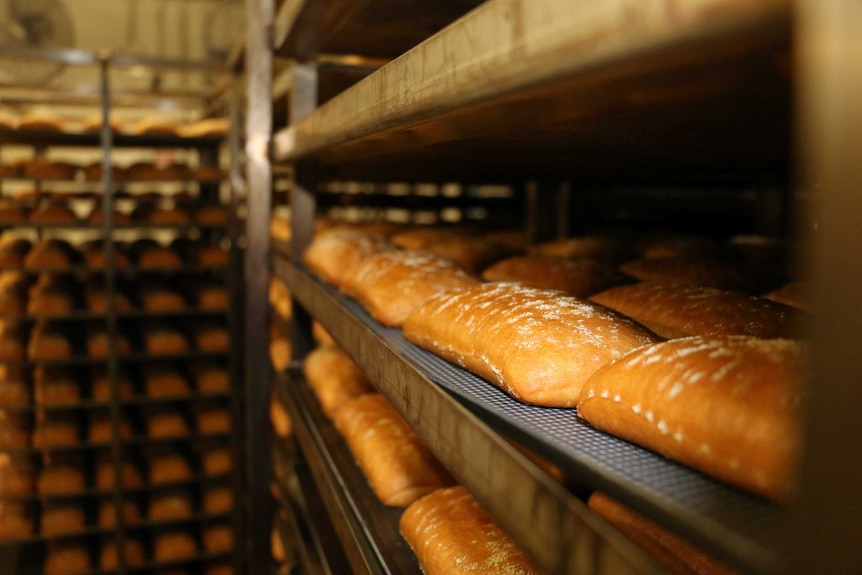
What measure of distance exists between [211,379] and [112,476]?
A: 70 centimetres

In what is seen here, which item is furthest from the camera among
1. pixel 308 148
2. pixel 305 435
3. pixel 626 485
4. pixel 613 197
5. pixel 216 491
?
pixel 216 491

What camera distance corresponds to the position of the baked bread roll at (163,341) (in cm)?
373

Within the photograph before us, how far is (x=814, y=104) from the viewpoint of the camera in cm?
34

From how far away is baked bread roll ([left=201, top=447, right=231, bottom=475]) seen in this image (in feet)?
12.4

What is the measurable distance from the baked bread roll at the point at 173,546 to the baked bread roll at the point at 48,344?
1103mm

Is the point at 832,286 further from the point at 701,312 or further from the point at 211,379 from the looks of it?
the point at 211,379

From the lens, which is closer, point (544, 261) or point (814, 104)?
point (814, 104)

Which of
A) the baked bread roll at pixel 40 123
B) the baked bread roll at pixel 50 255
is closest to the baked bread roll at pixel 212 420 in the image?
the baked bread roll at pixel 50 255

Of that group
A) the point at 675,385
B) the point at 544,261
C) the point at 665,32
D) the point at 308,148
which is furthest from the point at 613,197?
the point at 665,32

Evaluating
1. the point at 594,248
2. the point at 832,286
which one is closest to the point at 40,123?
the point at 594,248

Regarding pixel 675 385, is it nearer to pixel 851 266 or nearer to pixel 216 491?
pixel 851 266

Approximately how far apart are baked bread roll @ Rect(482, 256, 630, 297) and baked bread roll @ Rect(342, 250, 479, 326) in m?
0.11

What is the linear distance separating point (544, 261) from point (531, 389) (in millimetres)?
733

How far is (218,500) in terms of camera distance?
3791mm
